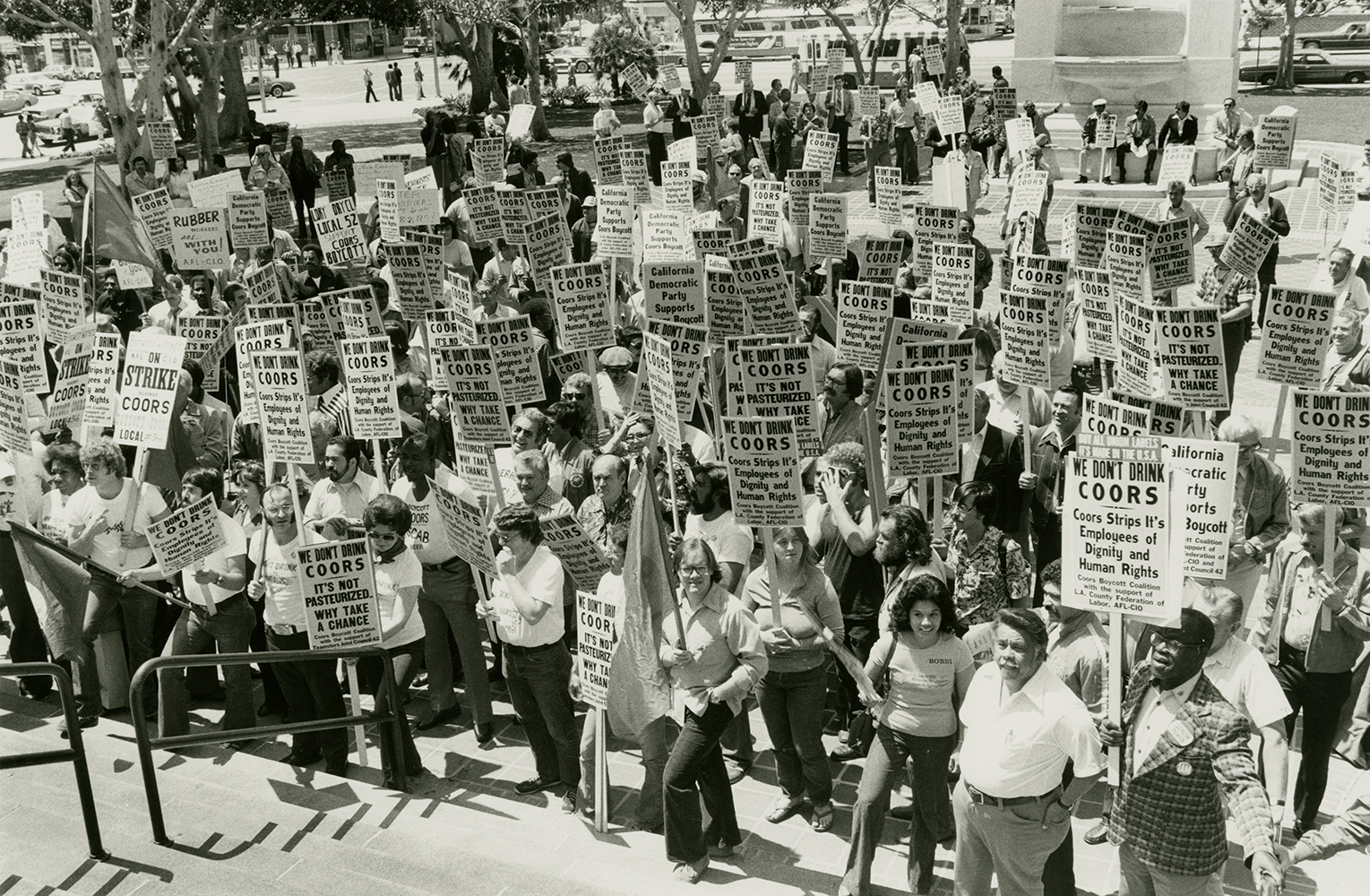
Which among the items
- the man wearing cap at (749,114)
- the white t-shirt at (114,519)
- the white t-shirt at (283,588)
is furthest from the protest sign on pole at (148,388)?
the man wearing cap at (749,114)

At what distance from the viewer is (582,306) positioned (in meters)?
11.6

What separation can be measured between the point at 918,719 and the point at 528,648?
7.18 feet

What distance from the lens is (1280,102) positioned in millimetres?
39969

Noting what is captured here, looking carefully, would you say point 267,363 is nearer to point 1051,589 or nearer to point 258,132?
point 1051,589

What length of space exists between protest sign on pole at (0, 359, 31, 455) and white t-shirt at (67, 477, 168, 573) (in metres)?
1.20

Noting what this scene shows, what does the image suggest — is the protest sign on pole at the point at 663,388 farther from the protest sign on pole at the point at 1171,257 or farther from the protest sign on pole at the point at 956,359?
the protest sign on pole at the point at 1171,257

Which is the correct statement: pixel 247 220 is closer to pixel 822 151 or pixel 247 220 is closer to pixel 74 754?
pixel 822 151

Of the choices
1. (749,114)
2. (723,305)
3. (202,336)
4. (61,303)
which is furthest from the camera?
Result: (749,114)

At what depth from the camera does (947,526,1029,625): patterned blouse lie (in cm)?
757

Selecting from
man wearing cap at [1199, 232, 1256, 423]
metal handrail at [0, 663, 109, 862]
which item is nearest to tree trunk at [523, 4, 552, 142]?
man wearing cap at [1199, 232, 1256, 423]

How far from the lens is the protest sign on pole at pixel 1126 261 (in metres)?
11.6

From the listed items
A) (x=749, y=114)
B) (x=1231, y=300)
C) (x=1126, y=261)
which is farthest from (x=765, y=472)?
(x=749, y=114)

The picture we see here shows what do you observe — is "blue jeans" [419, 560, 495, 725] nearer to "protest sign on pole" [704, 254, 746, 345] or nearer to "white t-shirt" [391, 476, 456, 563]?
"white t-shirt" [391, 476, 456, 563]

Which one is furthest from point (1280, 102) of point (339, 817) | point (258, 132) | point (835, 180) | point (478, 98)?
point (339, 817)
